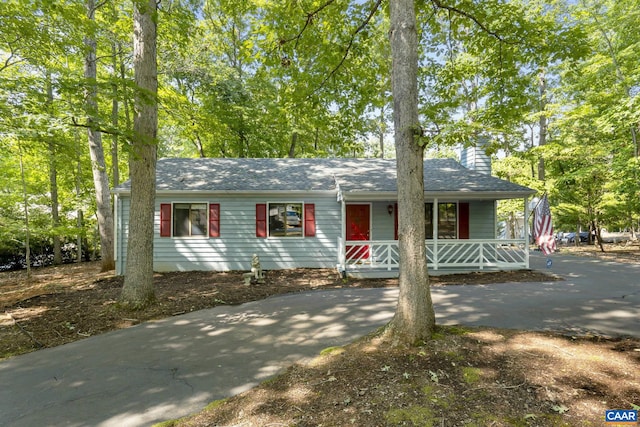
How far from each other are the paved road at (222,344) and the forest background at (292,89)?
318 cm

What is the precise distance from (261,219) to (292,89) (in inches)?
210

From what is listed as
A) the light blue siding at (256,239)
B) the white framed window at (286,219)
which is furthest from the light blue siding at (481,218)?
the white framed window at (286,219)

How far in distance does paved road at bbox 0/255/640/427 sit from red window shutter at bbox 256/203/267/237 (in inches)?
164

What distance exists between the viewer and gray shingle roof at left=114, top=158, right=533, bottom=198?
9.86 m

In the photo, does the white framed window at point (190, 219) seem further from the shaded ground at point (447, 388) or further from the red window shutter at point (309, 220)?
the shaded ground at point (447, 388)


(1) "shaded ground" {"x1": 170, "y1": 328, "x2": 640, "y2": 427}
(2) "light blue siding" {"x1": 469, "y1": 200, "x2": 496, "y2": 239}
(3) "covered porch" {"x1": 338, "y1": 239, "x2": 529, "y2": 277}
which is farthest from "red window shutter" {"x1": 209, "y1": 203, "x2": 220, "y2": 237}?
(2) "light blue siding" {"x1": 469, "y1": 200, "x2": 496, "y2": 239}

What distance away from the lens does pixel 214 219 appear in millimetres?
10883

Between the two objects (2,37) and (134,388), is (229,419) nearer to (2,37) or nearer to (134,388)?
(134,388)

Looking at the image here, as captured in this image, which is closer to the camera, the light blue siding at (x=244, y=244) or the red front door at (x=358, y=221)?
the light blue siding at (x=244, y=244)

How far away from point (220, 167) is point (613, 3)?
1965cm

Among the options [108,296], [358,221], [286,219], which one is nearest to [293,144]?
[286,219]

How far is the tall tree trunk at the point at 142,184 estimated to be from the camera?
6.17 meters

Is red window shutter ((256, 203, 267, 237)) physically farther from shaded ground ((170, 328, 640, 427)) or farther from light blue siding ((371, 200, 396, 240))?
shaded ground ((170, 328, 640, 427))

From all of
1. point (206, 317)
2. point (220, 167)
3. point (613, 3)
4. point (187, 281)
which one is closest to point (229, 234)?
point (187, 281)
